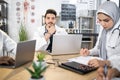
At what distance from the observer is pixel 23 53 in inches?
61.6

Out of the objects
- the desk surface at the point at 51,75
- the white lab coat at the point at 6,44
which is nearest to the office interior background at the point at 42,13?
the white lab coat at the point at 6,44

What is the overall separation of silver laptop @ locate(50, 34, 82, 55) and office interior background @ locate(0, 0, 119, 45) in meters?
2.48

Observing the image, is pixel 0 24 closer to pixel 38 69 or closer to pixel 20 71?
pixel 20 71

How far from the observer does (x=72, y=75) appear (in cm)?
137

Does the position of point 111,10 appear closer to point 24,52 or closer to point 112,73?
point 112,73

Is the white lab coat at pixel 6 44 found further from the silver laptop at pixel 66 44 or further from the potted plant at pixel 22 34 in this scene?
the potted plant at pixel 22 34

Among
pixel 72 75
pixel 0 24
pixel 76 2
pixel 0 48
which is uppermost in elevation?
pixel 76 2

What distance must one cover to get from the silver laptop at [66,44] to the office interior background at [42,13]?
248cm

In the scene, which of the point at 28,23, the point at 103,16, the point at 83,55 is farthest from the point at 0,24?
the point at 103,16

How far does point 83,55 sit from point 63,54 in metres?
0.28

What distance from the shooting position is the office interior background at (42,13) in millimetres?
4719

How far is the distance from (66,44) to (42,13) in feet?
9.52

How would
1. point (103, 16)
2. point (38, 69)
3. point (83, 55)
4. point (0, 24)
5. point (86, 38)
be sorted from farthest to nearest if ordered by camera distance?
point (0, 24) → point (86, 38) → point (83, 55) → point (103, 16) → point (38, 69)

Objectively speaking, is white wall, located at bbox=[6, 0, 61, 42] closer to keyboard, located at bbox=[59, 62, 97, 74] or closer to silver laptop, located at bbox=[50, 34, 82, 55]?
silver laptop, located at bbox=[50, 34, 82, 55]
